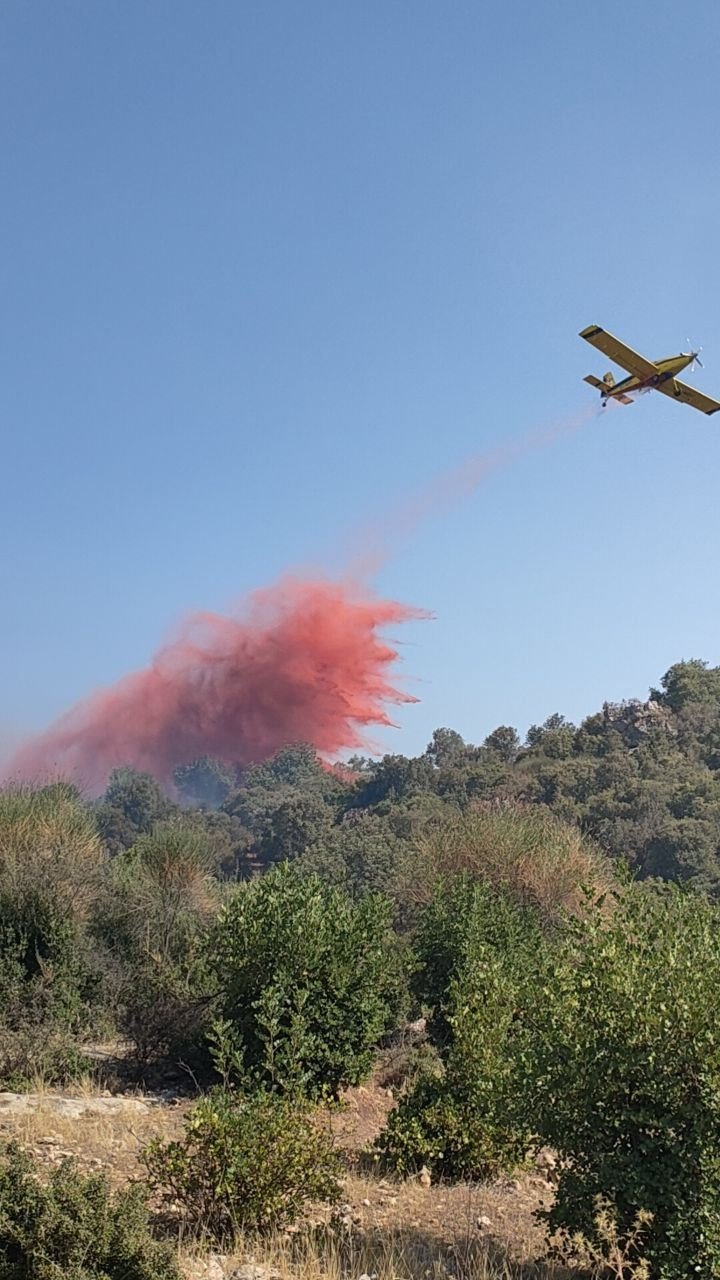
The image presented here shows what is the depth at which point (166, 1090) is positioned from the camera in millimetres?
12773

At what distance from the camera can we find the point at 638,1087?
239 inches

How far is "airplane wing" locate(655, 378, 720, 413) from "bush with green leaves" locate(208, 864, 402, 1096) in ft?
64.9

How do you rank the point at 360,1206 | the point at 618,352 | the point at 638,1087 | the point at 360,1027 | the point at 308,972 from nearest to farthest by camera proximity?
the point at 638,1087 < the point at 360,1206 < the point at 308,972 < the point at 360,1027 < the point at 618,352

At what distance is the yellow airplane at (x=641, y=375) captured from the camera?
26625 millimetres

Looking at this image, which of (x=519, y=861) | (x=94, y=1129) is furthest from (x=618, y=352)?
(x=94, y=1129)

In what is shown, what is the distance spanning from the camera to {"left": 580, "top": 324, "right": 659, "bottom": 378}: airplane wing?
1043 inches

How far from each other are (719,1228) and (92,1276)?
3.34 meters

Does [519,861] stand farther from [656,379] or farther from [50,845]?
[656,379]

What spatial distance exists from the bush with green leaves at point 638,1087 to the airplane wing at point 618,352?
2257 centimetres

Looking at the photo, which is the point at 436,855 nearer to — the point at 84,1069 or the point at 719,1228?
the point at 84,1069

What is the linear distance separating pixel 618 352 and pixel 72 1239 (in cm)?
2586

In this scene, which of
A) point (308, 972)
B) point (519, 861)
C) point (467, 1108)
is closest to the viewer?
point (467, 1108)

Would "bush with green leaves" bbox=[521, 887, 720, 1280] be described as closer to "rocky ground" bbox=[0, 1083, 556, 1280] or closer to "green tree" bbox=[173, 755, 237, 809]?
"rocky ground" bbox=[0, 1083, 556, 1280]

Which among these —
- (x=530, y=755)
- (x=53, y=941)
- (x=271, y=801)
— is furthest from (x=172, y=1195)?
(x=271, y=801)
